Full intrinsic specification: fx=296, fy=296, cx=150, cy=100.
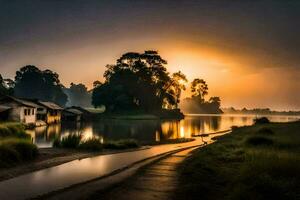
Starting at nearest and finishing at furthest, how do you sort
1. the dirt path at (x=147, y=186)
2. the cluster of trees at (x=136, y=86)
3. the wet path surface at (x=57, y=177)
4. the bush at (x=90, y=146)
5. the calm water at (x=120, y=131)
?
the dirt path at (x=147, y=186), the wet path surface at (x=57, y=177), the bush at (x=90, y=146), the calm water at (x=120, y=131), the cluster of trees at (x=136, y=86)

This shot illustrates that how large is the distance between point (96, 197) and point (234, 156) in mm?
11786

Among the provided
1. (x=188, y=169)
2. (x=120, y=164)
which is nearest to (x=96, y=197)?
(x=188, y=169)

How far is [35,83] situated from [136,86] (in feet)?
196

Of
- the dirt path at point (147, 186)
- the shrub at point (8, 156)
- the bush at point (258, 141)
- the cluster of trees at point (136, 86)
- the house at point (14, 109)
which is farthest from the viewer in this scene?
the cluster of trees at point (136, 86)

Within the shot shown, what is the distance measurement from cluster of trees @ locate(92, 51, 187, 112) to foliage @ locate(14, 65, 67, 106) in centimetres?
4131

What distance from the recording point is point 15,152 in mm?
19078

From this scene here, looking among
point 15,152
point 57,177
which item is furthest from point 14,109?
point 57,177

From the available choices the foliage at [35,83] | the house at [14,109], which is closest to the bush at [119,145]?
the house at [14,109]

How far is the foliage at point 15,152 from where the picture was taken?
18172 mm

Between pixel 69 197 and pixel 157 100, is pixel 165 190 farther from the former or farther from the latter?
pixel 157 100

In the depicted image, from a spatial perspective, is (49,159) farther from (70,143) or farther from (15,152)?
(70,143)

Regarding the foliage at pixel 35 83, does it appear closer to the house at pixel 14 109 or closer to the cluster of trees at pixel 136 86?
Answer: the cluster of trees at pixel 136 86

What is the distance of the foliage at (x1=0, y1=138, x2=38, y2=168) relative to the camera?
18.2 meters

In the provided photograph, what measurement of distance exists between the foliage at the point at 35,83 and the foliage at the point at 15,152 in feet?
463
